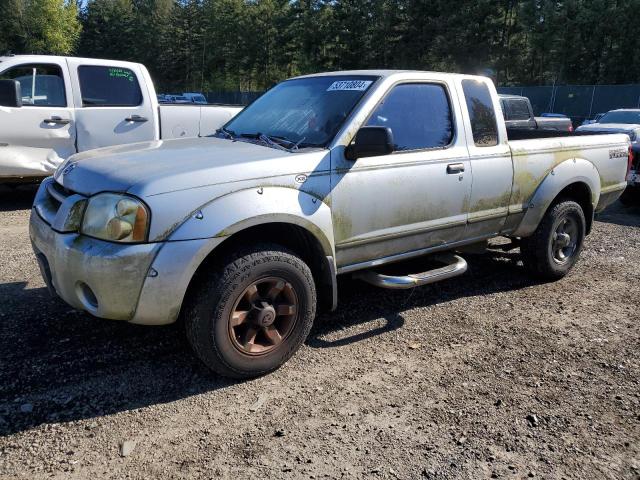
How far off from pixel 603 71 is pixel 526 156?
140 feet

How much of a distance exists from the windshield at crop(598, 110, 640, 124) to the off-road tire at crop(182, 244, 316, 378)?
14.7 m

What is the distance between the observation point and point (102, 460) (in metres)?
2.72

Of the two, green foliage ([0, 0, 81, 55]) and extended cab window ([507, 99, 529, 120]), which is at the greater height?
green foliage ([0, 0, 81, 55])

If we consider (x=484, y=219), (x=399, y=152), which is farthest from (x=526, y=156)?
(x=399, y=152)

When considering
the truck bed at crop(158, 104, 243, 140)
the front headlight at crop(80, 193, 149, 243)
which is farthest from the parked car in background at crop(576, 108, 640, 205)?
the front headlight at crop(80, 193, 149, 243)

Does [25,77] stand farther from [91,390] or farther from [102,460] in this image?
[102,460]

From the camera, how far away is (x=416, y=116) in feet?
13.8

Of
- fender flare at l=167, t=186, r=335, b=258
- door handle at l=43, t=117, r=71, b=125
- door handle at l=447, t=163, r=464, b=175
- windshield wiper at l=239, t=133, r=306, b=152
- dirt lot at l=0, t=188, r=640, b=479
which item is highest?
door handle at l=43, t=117, r=71, b=125

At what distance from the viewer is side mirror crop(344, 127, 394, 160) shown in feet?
11.5

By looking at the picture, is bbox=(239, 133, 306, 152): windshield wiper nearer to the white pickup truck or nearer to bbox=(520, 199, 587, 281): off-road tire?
bbox=(520, 199, 587, 281): off-road tire

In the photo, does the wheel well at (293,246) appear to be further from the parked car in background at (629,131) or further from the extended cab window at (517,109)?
the extended cab window at (517,109)

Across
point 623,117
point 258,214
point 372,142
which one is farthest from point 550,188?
point 623,117

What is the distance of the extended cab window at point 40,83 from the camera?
7.57 m

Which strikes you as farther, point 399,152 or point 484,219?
point 484,219
